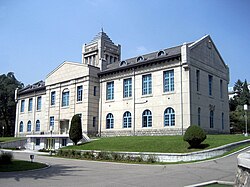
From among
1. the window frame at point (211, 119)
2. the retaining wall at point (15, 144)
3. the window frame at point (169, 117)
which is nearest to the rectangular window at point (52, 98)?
the retaining wall at point (15, 144)

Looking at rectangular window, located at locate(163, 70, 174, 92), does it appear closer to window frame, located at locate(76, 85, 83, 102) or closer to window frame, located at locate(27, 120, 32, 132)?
window frame, located at locate(76, 85, 83, 102)

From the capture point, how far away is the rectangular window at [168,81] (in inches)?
1326

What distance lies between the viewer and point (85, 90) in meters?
40.5

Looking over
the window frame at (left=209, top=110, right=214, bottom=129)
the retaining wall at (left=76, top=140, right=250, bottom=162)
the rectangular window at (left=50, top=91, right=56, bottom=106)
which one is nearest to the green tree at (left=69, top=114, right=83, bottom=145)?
the retaining wall at (left=76, top=140, right=250, bottom=162)

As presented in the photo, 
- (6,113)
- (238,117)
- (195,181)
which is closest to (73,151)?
(195,181)

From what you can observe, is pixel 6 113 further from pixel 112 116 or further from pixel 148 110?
pixel 148 110

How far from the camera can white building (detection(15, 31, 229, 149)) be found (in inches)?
1286

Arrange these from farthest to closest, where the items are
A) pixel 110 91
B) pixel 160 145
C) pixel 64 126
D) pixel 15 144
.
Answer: pixel 15 144, pixel 64 126, pixel 110 91, pixel 160 145

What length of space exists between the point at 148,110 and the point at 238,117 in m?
21.9

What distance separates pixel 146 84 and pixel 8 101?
39346mm

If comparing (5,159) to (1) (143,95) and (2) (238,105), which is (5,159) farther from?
(2) (238,105)

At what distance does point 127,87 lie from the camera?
126 ft

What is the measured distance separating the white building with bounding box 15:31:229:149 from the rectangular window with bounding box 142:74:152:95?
0.13 m

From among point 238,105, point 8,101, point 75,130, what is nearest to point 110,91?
point 75,130
